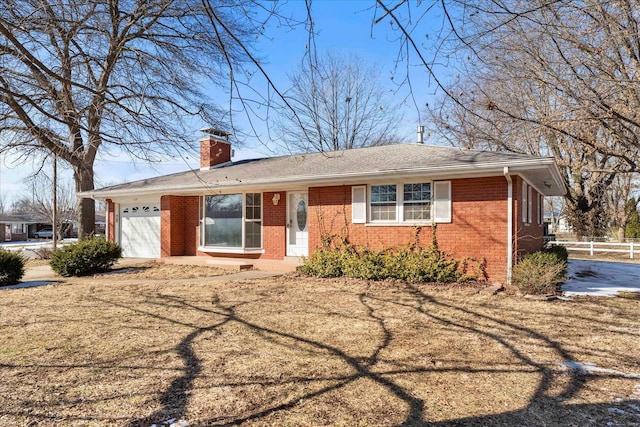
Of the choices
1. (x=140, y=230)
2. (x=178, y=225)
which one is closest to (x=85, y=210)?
(x=140, y=230)

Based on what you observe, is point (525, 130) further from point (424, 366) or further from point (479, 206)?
point (424, 366)

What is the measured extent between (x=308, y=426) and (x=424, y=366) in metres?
1.83

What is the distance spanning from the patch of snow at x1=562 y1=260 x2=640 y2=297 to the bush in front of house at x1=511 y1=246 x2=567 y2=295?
22.6 inches

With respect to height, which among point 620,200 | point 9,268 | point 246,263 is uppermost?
point 620,200

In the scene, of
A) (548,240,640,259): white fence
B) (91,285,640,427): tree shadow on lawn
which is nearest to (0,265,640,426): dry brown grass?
(91,285,640,427): tree shadow on lawn

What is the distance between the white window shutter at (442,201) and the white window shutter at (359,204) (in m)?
1.95

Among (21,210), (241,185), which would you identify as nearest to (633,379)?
(241,185)

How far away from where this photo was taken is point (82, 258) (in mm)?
12195

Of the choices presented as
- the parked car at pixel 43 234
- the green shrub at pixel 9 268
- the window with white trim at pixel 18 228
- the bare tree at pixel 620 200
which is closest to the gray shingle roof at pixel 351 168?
the green shrub at pixel 9 268

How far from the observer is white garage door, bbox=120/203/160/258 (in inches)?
615

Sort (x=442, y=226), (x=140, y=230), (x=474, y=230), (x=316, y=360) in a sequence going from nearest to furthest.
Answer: (x=316, y=360)
(x=474, y=230)
(x=442, y=226)
(x=140, y=230)

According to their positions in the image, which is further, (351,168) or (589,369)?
(351,168)

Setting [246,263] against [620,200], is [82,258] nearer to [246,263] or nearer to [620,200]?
[246,263]

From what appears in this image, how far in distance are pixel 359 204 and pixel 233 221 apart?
4.80 metres
